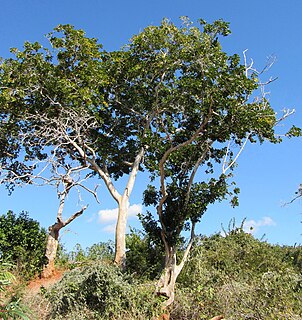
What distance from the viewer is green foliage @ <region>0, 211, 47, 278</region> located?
47.1 ft

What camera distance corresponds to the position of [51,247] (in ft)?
48.3

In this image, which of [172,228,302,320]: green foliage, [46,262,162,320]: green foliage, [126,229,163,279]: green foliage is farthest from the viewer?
[126,229,163,279]: green foliage

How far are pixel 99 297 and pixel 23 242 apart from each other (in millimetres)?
5958

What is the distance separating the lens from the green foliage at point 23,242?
14.4m

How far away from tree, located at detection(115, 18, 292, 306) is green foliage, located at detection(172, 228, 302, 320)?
0.64 meters

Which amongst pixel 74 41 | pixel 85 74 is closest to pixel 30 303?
pixel 85 74

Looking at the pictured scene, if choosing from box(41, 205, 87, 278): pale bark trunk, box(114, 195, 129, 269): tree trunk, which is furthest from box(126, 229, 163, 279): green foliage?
box(41, 205, 87, 278): pale bark trunk

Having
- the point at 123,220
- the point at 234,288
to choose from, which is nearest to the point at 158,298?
the point at 234,288

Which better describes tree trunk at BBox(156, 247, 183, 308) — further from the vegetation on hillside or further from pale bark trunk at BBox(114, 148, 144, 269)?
pale bark trunk at BBox(114, 148, 144, 269)

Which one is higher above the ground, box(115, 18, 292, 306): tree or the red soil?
box(115, 18, 292, 306): tree

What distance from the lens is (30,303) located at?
10.2m

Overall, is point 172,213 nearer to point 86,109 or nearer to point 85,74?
point 86,109

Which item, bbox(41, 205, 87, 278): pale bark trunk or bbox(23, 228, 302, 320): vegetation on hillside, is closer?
bbox(23, 228, 302, 320): vegetation on hillside

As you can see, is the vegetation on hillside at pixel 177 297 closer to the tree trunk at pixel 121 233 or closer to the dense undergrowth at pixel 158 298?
the dense undergrowth at pixel 158 298
